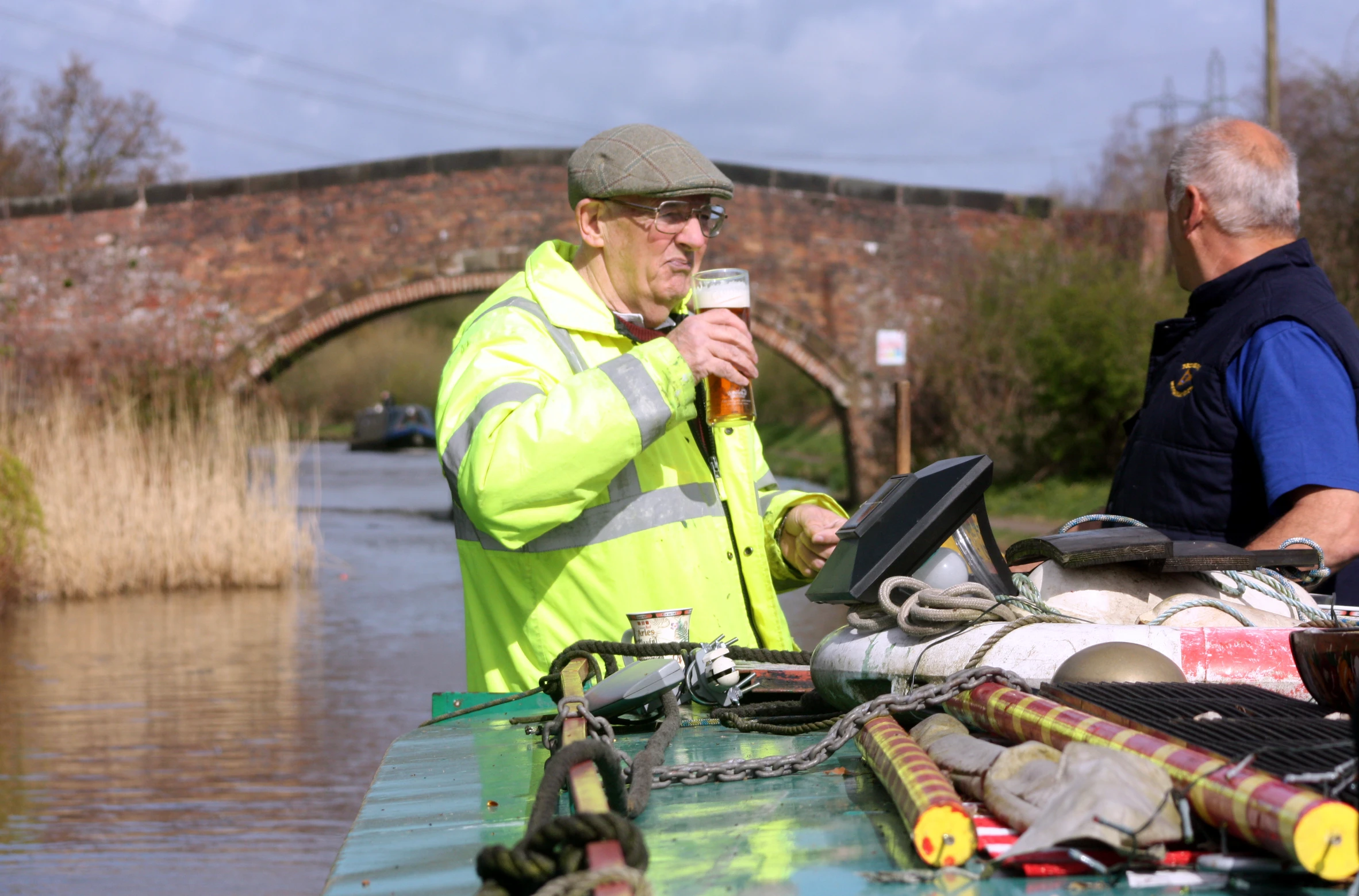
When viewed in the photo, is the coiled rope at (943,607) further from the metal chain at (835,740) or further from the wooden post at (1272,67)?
the wooden post at (1272,67)

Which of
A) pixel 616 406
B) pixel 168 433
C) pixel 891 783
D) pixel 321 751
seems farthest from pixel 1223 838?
pixel 168 433

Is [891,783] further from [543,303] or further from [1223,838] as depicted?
[543,303]

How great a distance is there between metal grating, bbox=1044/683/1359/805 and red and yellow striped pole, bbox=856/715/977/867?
215 mm

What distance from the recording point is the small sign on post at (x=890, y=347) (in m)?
20.7

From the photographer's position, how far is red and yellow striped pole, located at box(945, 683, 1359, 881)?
1119 millimetres

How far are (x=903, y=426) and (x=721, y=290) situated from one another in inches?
171

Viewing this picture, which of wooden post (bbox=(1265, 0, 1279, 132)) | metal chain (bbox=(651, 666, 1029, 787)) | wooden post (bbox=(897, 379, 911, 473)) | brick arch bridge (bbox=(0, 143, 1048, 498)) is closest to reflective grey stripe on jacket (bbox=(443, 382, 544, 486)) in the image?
metal chain (bbox=(651, 666, 1029, 787))

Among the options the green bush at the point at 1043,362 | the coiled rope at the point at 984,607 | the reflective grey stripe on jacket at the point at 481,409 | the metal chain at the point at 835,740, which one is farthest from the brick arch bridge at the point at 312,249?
the metal chain at the point at 835,740

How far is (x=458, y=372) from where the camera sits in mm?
2648

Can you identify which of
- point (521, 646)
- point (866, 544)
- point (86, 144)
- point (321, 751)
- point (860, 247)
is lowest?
point (321, 751)

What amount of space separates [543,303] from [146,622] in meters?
9.57

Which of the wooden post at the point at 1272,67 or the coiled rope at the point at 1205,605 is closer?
the coiled rope at the point at 1205,605

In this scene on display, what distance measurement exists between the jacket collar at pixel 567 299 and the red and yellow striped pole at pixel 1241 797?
1.52 meters

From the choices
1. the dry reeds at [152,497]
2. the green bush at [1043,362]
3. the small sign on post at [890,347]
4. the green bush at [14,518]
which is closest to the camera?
the green bush at [14,518]
